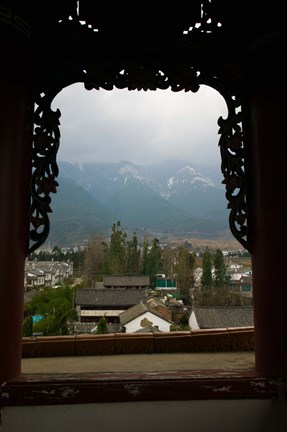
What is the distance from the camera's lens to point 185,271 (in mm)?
10570

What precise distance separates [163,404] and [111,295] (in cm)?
1485

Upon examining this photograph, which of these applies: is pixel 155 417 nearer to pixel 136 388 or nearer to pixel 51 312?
pixel 136 388

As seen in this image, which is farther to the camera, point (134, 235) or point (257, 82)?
point (134, 235)

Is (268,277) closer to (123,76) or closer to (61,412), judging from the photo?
(61,412)

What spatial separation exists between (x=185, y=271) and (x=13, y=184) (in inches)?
355

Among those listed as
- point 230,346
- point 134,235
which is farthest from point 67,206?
point 230,346

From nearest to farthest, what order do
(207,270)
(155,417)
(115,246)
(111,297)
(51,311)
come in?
(155,417)
(51,311)
(207,270)
(115,246)
(111,297)

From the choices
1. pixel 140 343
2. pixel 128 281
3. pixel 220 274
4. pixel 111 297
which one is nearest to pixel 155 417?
pixel 140 343

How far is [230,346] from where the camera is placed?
111 inches

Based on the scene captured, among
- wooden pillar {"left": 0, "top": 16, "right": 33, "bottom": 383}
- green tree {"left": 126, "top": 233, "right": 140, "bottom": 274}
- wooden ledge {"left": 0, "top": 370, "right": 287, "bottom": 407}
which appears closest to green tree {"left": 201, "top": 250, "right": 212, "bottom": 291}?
green tree {"left": 126, "top": 233, "right": 140, "bottom": 274}

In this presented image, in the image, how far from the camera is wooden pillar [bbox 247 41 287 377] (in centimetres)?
196

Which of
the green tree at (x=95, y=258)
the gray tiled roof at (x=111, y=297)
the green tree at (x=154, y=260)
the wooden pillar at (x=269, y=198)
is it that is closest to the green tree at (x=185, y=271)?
the green tree at (x=95, y=258)

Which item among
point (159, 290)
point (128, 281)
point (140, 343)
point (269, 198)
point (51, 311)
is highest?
point (269, 198)

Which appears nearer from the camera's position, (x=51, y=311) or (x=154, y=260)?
(x=51, y=311)
